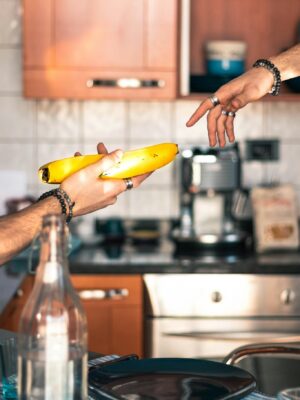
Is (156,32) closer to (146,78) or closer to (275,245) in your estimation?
(146,78)

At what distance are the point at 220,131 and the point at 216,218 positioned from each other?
1.61 m

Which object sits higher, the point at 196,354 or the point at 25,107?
the point at 25,107

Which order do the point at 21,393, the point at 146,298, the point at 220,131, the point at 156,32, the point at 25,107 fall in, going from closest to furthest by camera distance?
the point at 21,393
the point at 220,131
the point at 146,298
the point at 156,32
the point at 25,107

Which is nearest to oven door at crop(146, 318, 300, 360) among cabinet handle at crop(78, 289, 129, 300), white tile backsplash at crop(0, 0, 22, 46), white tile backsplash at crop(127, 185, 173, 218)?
cabinet handle at crop(78, 289, 129, 300)

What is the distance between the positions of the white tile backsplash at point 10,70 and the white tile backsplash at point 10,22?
0.14 feet

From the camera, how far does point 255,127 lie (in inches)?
150

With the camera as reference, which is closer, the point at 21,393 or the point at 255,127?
the point at 21,393

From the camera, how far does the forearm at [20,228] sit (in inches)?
61.4

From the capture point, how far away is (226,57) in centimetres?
359

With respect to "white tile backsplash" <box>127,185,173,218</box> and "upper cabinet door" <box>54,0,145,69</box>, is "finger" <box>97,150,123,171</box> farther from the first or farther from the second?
"white tile backsplash" <box>127,185,173,218</box>

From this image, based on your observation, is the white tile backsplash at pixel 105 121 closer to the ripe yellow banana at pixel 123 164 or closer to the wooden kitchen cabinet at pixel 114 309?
the wooden kitchen cabinet at pixel 114 309

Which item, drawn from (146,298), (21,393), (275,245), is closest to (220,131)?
(21,393)

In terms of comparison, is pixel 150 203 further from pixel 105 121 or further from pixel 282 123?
pixel 282 123

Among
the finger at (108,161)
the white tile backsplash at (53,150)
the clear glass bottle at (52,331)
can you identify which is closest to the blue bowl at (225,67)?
the white tile backsplash at (53,150)
